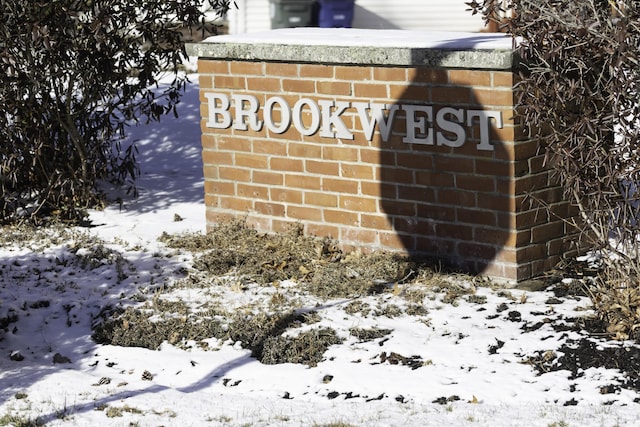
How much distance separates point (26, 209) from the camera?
9078 mm

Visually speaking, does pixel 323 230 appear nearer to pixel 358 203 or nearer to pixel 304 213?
pixel 304 213

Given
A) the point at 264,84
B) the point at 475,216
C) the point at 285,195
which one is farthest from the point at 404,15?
the point at 475,216

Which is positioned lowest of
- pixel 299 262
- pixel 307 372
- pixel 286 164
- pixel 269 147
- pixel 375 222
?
pixel 307 372

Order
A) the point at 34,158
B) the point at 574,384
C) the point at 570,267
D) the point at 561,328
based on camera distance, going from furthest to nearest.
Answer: the point at 34,158
the point at 570,267
the point at 561,328
the point at 574,384

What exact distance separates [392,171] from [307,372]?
201 centimetres

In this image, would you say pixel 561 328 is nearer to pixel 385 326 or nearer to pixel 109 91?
pixel 385 326

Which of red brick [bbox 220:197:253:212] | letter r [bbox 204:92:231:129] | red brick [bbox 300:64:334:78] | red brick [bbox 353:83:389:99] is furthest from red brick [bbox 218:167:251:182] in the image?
red brick [bbox 353:83:389:99]

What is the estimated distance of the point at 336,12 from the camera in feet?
74.3

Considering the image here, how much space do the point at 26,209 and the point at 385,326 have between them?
3824 millimetres

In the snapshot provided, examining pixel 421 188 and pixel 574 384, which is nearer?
pixel 574 384

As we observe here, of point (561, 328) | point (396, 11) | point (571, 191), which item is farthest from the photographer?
point (396, 11)

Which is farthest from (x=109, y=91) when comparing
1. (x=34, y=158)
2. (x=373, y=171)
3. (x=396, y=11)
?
(x=396, y=11)

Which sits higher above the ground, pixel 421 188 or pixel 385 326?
pixel 421 188

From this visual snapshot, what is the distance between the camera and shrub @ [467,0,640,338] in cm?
583
